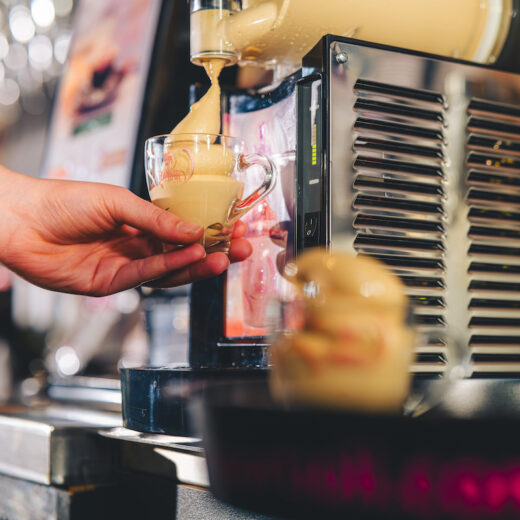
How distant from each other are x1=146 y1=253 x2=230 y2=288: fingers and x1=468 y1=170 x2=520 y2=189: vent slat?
32cm

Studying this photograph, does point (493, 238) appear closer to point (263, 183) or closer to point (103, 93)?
point (263, 183)

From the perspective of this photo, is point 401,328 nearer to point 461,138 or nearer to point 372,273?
point 372,273

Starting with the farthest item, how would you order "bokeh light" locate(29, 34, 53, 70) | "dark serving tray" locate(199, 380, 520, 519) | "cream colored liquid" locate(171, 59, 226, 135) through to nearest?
"bokeh light" locate(29, 34, 53, 70) → "cream colored liquid" locate(171, 59, 226, 135) → "dark serving tray" locate(199, 380, 520, 519)

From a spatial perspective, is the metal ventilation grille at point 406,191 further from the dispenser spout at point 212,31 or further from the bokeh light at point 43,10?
the bokeh light at point 43,10

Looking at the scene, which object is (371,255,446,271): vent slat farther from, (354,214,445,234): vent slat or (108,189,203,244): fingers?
(108,189,203,244): fingers

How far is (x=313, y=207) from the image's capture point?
0.83 meters

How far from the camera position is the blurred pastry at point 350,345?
45cm

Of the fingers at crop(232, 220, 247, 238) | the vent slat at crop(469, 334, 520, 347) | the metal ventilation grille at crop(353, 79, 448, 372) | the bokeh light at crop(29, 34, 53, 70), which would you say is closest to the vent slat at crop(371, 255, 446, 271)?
the metal ventilation grille at crop(353, 79, 448, 372)

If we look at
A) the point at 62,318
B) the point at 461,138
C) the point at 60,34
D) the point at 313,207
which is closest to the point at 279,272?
the point at 313,207

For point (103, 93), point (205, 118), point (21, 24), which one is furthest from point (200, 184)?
point (21, 24)

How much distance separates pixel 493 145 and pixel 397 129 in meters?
0.15

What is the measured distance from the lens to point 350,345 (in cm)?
45

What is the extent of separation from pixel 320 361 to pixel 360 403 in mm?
36

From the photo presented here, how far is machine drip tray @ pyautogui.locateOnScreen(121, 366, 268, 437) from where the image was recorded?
30.5 inches
